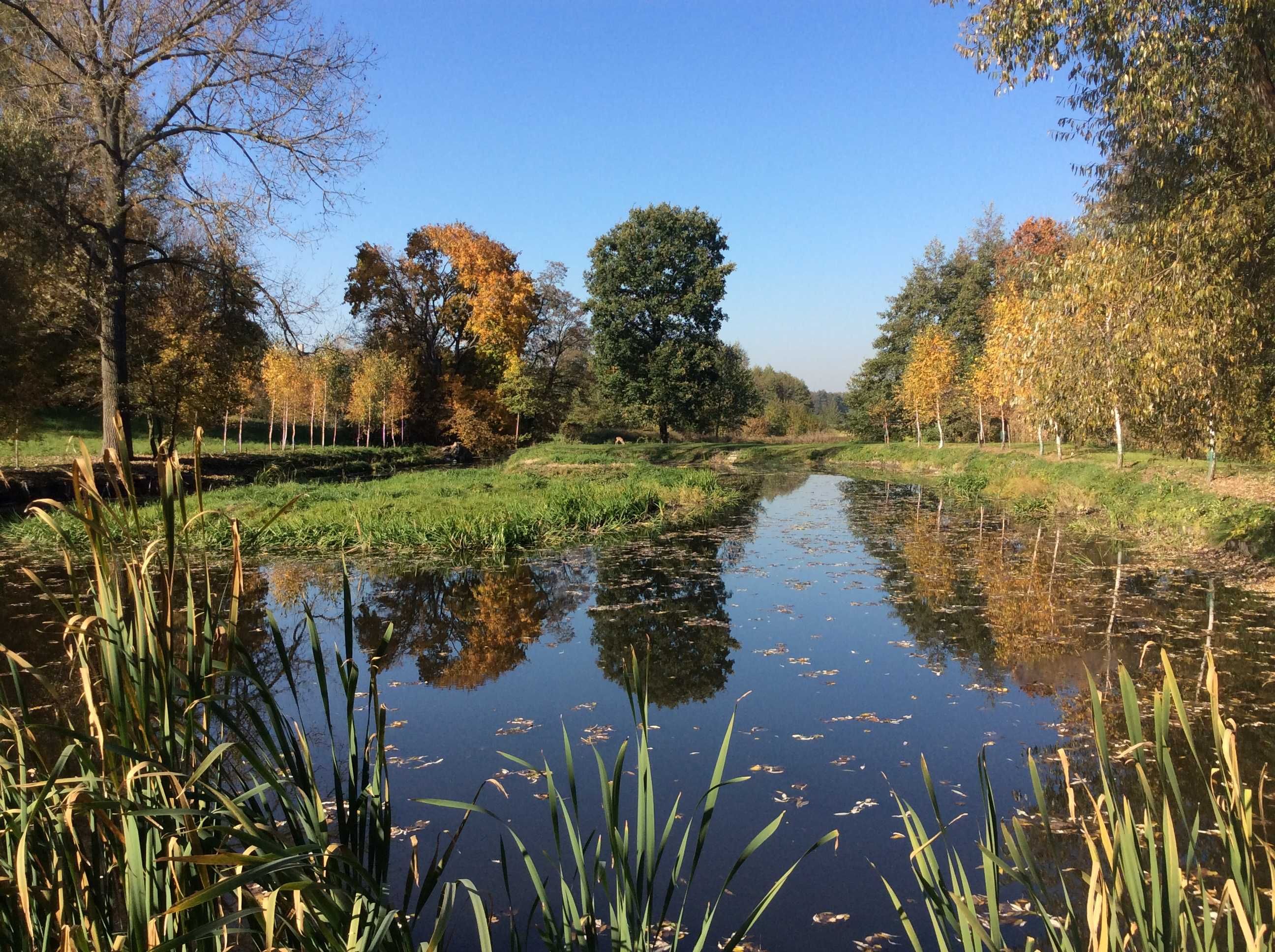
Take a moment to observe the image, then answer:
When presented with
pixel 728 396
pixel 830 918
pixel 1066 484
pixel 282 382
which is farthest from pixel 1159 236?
pixel 282 382

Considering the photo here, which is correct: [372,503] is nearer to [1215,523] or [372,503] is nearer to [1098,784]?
[1098,784]

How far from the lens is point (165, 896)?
1947mm

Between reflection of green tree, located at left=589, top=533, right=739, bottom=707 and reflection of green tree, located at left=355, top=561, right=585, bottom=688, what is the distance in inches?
20.1

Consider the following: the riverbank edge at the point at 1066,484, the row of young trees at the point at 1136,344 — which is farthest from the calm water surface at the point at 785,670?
the row of young trees at the point at 1136,344

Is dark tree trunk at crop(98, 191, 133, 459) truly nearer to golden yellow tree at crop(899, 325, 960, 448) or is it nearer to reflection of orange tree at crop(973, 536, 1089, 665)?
reflection of orange tree at crop(973, 536, 1089, 665)

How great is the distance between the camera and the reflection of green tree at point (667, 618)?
7051 millimetres

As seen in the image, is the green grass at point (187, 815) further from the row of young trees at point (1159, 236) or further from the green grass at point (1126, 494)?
the green grass at point (1126, 494)

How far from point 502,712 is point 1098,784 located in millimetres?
4026

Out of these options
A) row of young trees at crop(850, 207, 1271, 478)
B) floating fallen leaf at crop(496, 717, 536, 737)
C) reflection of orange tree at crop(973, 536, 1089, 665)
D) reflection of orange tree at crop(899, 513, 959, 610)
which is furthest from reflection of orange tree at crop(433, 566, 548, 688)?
A: row of young trees at crop(850, 207, 1271, 478)

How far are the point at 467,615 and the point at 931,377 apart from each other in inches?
1190

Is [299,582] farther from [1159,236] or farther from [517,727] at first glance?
[1159,236]

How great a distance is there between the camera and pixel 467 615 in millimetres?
9180

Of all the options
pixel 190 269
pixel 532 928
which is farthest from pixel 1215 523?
pixel 190 269

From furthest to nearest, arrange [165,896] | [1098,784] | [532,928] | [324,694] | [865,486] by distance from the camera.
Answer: [865,486], [1098,784], [532,928], [324,694], [165,896]
